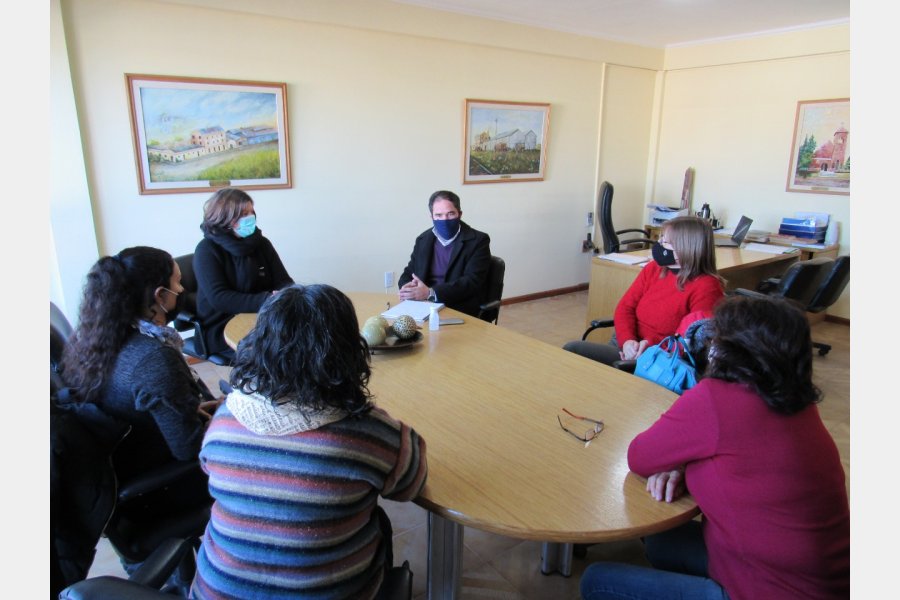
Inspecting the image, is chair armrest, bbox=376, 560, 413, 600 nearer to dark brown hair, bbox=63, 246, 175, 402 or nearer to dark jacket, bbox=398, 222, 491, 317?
dark brown hair, bbox=63, 246, 175, 402

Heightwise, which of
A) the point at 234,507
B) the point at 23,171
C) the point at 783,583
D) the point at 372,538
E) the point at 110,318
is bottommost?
the point at 783,583

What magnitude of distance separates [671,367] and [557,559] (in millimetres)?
814

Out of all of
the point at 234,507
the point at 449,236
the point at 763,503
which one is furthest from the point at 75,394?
the point at 449,236

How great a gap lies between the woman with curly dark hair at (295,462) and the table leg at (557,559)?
1.07 meters

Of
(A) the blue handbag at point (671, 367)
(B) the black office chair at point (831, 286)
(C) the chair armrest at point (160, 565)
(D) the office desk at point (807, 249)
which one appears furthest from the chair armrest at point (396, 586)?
(D) the office desk at point (807, 249)

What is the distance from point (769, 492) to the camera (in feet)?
3.80

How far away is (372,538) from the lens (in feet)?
3.77

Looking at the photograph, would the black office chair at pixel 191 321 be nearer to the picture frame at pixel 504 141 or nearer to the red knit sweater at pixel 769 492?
the red knit sweater at pixel 769 492

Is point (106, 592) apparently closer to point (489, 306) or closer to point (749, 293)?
point (489, 306)

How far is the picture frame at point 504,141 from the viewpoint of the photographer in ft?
15.9

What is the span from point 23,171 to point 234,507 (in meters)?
0.67

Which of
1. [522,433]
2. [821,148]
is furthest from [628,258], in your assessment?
[522,433]

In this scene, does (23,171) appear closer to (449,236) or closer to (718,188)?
(449,236)

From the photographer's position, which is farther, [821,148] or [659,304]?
[821,148]
